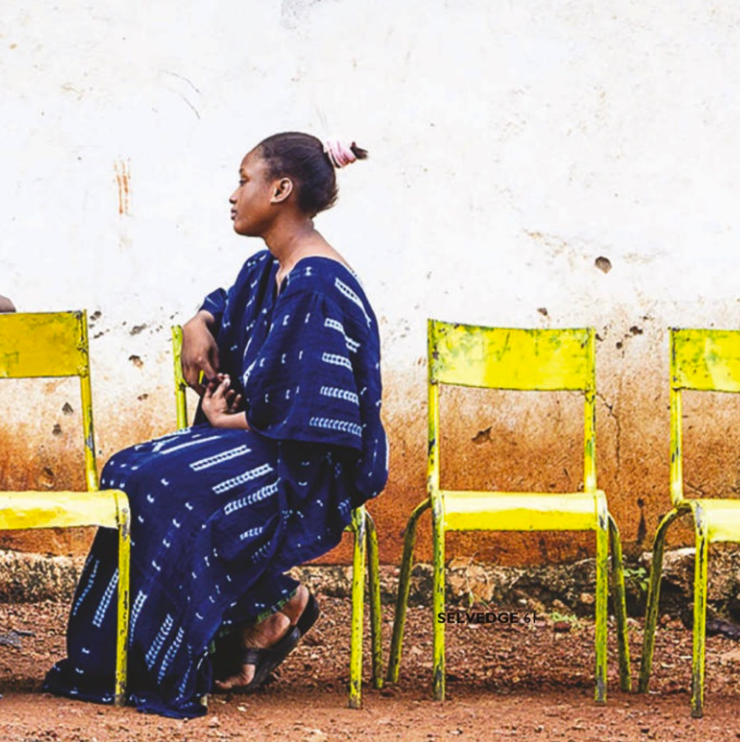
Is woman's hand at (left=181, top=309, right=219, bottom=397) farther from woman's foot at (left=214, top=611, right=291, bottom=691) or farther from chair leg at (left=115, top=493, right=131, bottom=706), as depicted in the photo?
woman's foot at (left=214, top=611, right=291, bottom=691)

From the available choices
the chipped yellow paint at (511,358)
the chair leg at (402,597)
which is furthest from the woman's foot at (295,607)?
the chipped yellow paint at (511,358)

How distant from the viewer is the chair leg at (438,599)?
425 centimetres

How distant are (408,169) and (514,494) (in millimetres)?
1438

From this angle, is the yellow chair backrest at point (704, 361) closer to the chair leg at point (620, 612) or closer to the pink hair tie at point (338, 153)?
the chair leg at point (620, 612)

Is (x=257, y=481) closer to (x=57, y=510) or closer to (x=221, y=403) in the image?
(x=221, y=403)

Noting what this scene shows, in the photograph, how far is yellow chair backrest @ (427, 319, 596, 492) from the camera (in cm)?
468

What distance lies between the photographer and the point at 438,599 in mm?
4289

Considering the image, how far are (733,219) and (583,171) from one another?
57 cm

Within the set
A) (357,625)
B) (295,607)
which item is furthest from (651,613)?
(295,607)

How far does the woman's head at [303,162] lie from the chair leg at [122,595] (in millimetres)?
1052

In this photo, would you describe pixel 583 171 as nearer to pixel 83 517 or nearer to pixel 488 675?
pixel 488 675

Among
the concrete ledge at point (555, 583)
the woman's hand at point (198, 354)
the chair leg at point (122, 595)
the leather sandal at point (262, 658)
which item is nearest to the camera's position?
the chair leg at point (122, 595)

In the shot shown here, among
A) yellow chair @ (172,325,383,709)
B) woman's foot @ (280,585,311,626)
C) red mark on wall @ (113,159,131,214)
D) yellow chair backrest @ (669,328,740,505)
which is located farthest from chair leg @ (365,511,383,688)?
red mark on wall @ (113,159,131,214)

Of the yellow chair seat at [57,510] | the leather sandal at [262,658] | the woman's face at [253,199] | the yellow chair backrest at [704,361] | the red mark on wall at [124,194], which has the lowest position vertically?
the leather sandal at [262,658]
